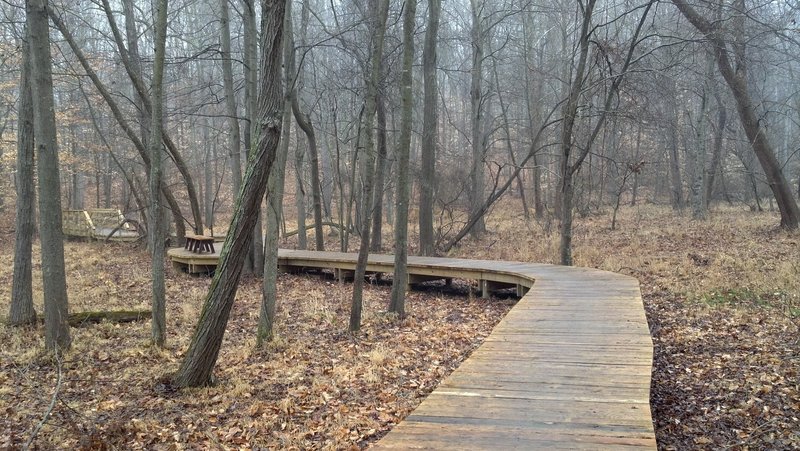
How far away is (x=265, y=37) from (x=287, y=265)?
8675 mm

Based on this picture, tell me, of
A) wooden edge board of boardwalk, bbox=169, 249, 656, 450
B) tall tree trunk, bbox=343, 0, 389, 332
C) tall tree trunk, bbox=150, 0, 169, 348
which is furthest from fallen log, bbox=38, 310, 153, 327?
wooden edge board of boardwalk, bbox=169, 249, 656, 450

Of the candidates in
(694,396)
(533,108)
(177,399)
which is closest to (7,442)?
(177,399)

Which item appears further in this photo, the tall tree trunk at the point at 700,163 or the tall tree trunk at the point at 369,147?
the tall tree trunk at the point at 700,163

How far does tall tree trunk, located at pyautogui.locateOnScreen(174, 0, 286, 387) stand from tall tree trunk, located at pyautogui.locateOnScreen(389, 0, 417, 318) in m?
2.48

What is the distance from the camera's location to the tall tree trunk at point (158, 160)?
6.31 meters

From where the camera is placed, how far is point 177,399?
5.35 meters

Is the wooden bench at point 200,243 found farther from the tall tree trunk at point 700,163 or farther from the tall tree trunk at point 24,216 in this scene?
the tall tree trunk at point 700,163

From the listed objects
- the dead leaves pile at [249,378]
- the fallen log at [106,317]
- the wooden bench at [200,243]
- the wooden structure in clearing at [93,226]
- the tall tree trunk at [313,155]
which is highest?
the tall tree trunk at [313,155]

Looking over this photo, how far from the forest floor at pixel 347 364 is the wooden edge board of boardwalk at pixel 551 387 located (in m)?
0.55

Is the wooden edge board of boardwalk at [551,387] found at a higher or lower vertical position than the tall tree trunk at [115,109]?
lower

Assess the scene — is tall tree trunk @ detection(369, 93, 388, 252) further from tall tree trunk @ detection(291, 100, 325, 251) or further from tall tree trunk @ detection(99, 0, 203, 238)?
tall tree trunk @ detection(99, 0, 203, 238)

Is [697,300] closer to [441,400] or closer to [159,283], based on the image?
[441,400]

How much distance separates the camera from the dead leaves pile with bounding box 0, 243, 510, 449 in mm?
4543

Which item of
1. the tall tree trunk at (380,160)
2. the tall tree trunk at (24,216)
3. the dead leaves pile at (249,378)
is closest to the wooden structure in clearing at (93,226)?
the tall tree trunk at (380,160)
